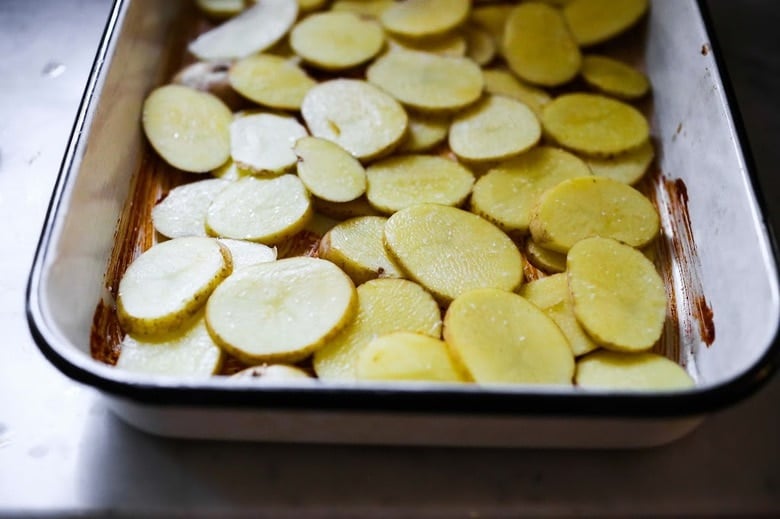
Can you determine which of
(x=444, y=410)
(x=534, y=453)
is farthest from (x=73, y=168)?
(x=534, y=453)

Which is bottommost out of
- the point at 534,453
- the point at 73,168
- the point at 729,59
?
the point at 534,453

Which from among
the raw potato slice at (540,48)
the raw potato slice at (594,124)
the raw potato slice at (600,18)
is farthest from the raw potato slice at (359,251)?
the raw potato slice at (600,18)

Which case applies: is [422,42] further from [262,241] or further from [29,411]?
[29,411]

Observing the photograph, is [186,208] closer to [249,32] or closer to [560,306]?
[249,32]

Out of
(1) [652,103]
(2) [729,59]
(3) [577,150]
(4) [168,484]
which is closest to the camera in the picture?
(4) [168,484]

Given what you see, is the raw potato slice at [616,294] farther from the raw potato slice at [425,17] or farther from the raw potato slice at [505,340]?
the raw potato slice at [425,17]
